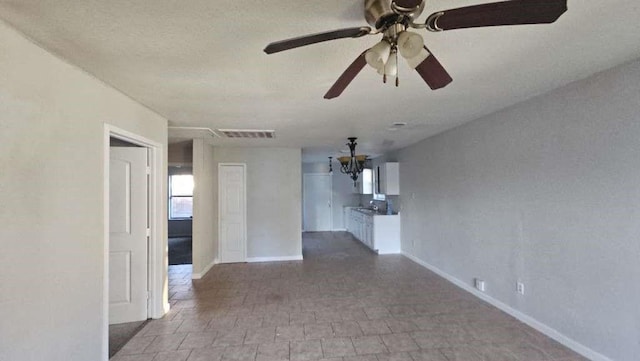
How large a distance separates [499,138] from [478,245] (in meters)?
1.42

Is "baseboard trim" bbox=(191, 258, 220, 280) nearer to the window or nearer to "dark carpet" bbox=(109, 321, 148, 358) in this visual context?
"dark carpet" bbox=(109, 321, 148, 358)

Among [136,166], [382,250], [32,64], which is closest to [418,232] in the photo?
[382,250]

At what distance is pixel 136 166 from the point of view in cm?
333

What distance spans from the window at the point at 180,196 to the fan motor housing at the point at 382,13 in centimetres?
899

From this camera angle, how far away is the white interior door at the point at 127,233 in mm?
3299

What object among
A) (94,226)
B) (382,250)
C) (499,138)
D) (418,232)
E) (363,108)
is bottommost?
(382,250)

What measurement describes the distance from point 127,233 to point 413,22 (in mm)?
3513

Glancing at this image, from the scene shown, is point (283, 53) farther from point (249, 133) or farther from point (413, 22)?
point (249, 133)

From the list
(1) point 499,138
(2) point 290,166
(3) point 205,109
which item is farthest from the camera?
(2) point 290,166

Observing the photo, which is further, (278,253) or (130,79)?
(278,253)

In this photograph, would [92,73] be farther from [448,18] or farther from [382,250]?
[382,250]

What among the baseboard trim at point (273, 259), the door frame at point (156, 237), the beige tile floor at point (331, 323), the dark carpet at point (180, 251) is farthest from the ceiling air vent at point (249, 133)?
the dark carpet at point (180, 251)

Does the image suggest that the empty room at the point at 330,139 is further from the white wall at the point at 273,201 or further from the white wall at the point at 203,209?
the white wall at the point at 273,201

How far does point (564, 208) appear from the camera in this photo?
8.98 ft
